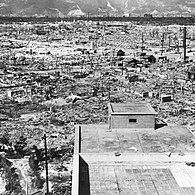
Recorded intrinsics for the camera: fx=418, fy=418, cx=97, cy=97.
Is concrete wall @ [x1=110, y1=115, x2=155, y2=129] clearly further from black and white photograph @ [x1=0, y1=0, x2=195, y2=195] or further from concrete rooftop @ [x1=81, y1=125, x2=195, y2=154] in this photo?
concrete rooftop @ [x1=81, y1=125, x2=195, y2=154]

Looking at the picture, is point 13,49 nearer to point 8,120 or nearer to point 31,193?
point 8,120

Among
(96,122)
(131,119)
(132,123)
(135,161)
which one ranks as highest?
(131,119)

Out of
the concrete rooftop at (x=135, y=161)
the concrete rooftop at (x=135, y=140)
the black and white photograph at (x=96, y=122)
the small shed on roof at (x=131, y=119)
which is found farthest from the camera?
the small shed on roof at (x=131, y=119)

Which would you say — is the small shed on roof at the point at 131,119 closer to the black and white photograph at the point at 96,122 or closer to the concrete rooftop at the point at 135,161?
the black and white photograph at the point at 96,122

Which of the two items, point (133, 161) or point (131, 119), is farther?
point (131, 119)

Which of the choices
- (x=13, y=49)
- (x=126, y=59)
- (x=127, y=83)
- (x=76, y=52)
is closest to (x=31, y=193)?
(x=127, y=83)

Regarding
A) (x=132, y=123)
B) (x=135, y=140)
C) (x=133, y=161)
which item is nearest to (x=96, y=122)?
(x=132, y=123)

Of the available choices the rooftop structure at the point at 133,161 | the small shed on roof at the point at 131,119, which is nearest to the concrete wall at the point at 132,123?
Answer: the small shed on roof at the point at 131,119

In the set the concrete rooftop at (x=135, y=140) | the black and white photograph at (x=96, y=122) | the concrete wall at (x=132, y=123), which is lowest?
the black and white photograph at (x=96, y=122)

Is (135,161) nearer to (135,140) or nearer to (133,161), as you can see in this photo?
(133,161)
